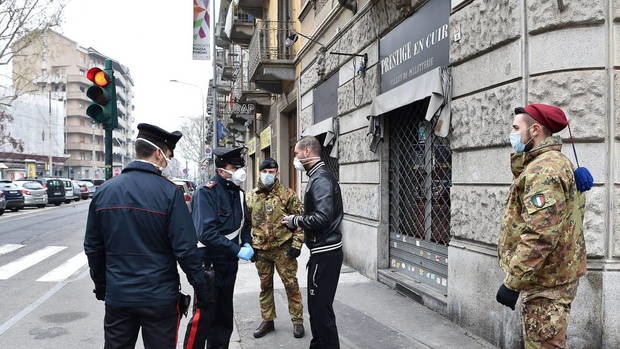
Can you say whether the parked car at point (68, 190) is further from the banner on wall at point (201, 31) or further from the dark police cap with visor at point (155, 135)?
the dark police cap with visor at point (155, 135)

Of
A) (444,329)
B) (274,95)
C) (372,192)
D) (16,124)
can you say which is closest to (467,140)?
(444,329)

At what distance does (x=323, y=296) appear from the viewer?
4055mm

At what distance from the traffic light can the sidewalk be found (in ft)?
9.79

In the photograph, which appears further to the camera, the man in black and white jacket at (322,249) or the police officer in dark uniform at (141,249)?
the man in black and white jacket at (322,249)

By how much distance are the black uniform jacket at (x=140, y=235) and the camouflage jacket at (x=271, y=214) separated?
83.6 inches

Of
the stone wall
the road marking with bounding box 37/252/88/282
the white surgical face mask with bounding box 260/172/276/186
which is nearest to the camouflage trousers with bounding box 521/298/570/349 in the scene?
the stone wall

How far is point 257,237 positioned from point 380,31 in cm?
431

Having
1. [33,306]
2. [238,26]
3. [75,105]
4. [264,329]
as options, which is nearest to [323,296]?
[264,329]

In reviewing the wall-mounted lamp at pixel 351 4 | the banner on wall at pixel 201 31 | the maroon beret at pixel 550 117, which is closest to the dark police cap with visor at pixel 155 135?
the maroon beret at pixel 550 117

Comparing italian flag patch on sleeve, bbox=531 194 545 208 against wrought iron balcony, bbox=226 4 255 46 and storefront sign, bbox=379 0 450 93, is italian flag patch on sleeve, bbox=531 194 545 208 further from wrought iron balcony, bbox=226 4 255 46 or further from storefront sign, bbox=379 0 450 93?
wrought iron balcony, bbox=226 4 255 46

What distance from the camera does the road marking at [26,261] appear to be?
28.9 feet

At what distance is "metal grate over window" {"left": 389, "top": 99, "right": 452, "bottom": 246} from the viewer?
6.20 metres

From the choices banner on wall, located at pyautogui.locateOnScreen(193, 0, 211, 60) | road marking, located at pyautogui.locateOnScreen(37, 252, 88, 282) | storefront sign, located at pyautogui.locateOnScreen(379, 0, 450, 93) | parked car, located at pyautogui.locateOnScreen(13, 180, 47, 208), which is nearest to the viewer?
storefront sign, located at pyautogui.locateOnScreen(379, 0, 450, 93)

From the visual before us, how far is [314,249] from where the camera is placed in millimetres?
4180
